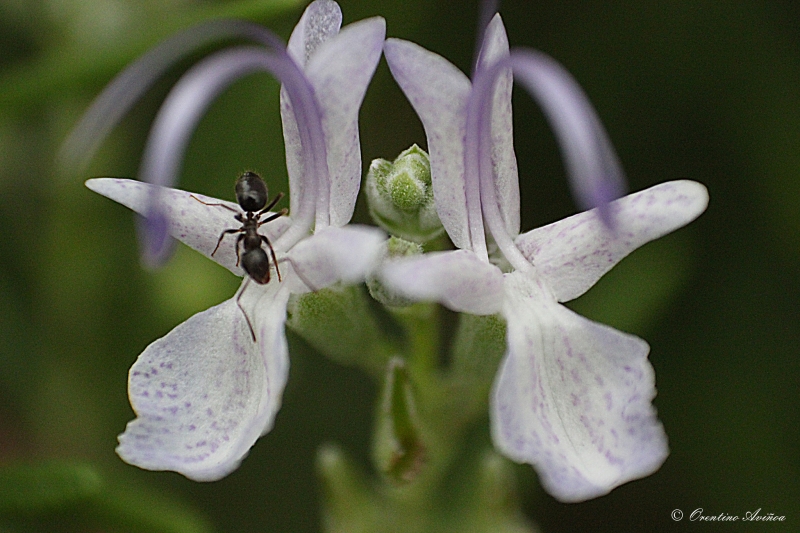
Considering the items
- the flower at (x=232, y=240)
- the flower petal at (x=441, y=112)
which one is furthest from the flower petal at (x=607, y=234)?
the flower at (x=232, y=240)

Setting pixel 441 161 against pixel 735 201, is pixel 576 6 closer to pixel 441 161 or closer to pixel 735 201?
pixel 735 201

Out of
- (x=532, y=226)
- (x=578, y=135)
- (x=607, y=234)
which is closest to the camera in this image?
(x=578, y=135)

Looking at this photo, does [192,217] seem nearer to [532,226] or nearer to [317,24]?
[317,24]

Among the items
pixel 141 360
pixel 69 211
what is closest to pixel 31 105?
pixel 69 211

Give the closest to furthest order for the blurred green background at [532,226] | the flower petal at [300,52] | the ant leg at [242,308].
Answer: the ant leg at [242,308] < the flower petal at [300,52] < the blurred green background at [532,226]

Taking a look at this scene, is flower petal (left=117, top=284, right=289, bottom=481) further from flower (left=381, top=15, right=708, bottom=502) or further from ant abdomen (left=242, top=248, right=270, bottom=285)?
flower (left=381, top=15, right=708, bottom=502)

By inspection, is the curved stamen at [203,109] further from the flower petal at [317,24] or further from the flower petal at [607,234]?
the flower petal at [607,234]

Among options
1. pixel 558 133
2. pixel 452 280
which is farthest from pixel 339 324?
pixel 558 133
